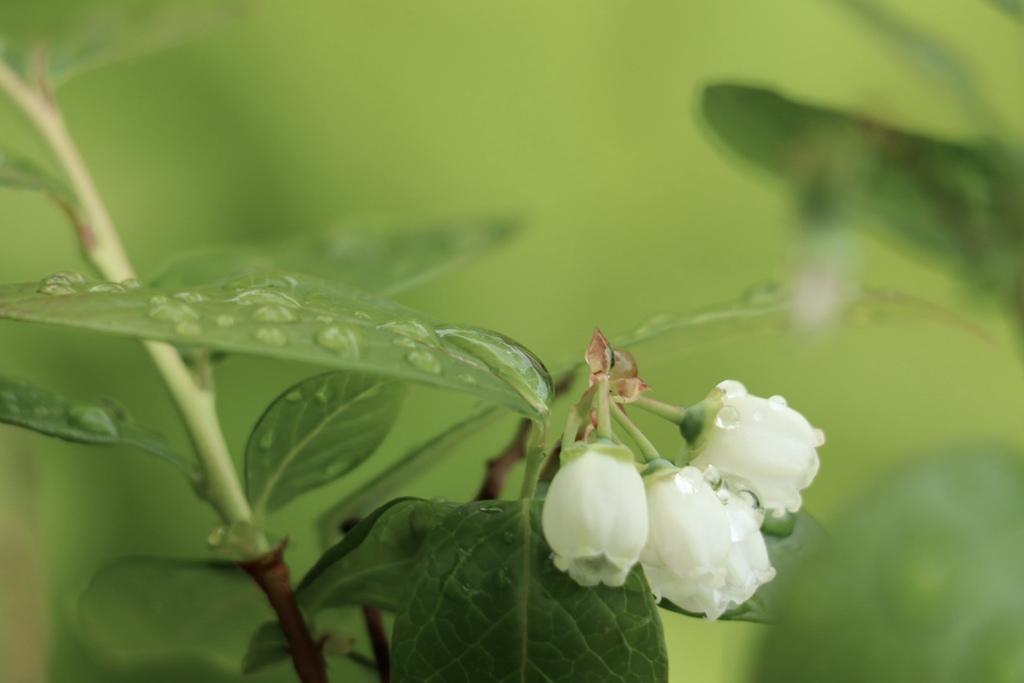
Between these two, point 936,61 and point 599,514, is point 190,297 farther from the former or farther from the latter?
point 936,61

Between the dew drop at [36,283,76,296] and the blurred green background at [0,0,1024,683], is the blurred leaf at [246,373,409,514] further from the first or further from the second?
the blurred green background at [0,0,1024,683]

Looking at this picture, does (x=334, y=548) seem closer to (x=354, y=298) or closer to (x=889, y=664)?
(x=354, y=298)

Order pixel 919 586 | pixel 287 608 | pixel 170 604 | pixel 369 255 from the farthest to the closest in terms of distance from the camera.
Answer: pixel 369 255, pixel 170 604, pixel 287 608, pixel 919 586

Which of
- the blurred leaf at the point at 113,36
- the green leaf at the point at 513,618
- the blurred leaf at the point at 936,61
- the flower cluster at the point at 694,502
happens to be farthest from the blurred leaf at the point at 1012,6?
the blurred leaf at the point at 113,36

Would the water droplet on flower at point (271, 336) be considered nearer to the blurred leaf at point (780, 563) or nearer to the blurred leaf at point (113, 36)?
the blurred leaf at point (780, 563)

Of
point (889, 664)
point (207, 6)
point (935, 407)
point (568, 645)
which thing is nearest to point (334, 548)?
point (568, 645)

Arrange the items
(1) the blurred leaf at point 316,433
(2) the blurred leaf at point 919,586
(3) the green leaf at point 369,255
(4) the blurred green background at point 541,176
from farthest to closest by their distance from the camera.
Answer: (4) the blurred green background at point 541,176 < (3) the green leaf at point 369,255 < (1) the blurred leaf at point 316,433 < (2) the blurred leaf at point 919,586

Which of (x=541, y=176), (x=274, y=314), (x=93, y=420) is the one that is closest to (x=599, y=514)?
(x=274, y=314)
